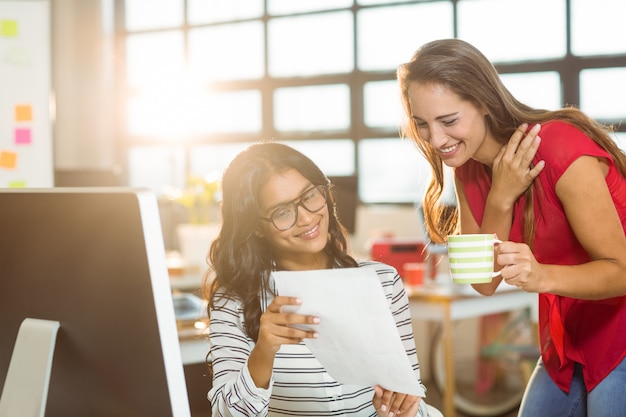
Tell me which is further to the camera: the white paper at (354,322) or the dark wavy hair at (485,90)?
the dark wavy hair at (485,90)

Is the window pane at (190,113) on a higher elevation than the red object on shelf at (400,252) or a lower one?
higher

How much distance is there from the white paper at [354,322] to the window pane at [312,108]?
4649 mm

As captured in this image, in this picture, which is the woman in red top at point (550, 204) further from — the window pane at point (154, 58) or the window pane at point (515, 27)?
the window pane at point (154, 58)

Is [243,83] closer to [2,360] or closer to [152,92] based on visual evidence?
[152,92]

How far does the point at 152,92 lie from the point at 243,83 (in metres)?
0.96

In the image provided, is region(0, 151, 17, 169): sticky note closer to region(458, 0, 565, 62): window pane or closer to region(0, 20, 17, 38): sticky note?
region(0, 20, 17, 38): sticky note

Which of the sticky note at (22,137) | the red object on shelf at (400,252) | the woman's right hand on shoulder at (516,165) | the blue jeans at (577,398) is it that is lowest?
the blue jeans at (577,398)

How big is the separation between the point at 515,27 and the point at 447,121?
3947 millimetres

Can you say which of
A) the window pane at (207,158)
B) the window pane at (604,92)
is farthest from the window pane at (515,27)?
the window pane at (207,158)

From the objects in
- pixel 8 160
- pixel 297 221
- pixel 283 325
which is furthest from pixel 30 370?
pixel 8 160

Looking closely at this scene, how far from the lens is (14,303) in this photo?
1.04 metres

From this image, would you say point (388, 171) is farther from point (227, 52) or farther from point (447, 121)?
point (447, 121)

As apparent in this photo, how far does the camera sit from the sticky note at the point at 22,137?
320cm

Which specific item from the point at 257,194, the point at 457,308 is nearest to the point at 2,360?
the point at 257,194
